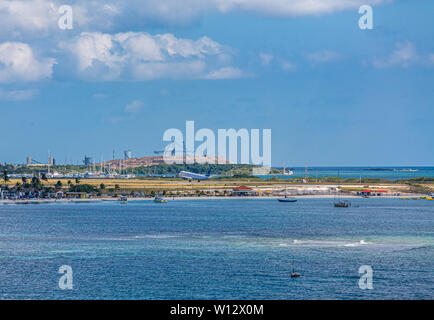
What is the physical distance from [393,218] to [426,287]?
94.3 metres

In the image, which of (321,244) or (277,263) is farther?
(321,244)

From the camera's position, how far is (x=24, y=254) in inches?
3396

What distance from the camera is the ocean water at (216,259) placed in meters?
60.9

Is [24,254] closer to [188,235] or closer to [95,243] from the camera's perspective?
[95,243]

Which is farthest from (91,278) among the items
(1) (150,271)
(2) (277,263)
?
(2) (277,263)

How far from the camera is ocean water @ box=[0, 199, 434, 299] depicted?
60875 mm

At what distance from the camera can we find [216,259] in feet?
260

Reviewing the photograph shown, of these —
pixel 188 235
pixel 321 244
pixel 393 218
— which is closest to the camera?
pixel 321 244

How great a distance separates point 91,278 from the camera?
67.7 metres
